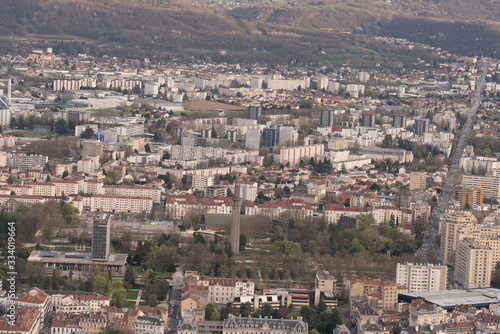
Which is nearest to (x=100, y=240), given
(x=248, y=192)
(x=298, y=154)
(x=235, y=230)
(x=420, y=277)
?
(x=235, y=230)

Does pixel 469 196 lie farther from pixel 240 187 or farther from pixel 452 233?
pixel 240 187

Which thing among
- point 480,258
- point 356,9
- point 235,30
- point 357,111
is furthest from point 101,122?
point 356,9

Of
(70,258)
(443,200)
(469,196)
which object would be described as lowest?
(70,258)

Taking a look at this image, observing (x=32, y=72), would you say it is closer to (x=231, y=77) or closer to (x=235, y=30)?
(x=231, y=77)

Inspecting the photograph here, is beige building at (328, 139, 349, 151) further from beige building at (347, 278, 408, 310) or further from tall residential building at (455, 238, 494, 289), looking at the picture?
beige building at (347, 278, 408, 310)

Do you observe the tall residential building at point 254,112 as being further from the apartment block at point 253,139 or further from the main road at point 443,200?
the main road at point 443,200

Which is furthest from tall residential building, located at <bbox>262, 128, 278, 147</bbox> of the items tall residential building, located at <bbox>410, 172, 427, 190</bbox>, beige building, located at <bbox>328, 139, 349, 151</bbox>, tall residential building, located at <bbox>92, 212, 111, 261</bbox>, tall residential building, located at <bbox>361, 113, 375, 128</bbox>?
tall residential building, located at <bbox>92, 212, 111, 261</bbox>
